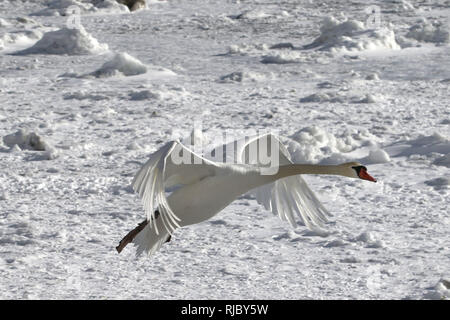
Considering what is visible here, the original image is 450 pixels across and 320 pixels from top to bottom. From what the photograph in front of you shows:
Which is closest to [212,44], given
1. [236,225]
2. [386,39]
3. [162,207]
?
[386,39]

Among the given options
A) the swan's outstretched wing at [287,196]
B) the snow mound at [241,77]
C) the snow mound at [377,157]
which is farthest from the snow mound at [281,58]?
the swan's outstretched wing at [287,196]

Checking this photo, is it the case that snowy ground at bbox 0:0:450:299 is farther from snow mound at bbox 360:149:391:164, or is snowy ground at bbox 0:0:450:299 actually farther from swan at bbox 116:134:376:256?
swan at bbox 116:134:376:256

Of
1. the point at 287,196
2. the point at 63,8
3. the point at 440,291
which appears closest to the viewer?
the point at 440,291

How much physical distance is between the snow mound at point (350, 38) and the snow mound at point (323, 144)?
4921 millimetres

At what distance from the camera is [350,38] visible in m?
14.7

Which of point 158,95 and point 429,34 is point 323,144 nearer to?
point 158,95

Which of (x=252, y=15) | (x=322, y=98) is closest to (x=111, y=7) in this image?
(x=252, y=15)

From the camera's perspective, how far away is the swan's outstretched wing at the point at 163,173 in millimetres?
4922

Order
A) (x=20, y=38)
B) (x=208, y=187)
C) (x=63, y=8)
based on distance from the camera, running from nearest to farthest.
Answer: (x=208, y=187) → (x=20, y=38) → (x=63, y=8)

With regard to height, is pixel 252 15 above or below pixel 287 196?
below

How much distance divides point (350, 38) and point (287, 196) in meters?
8.62

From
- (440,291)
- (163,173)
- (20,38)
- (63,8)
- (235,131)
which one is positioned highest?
(163,173)

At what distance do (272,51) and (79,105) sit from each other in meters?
4.31

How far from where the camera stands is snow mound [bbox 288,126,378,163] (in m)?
8.95
